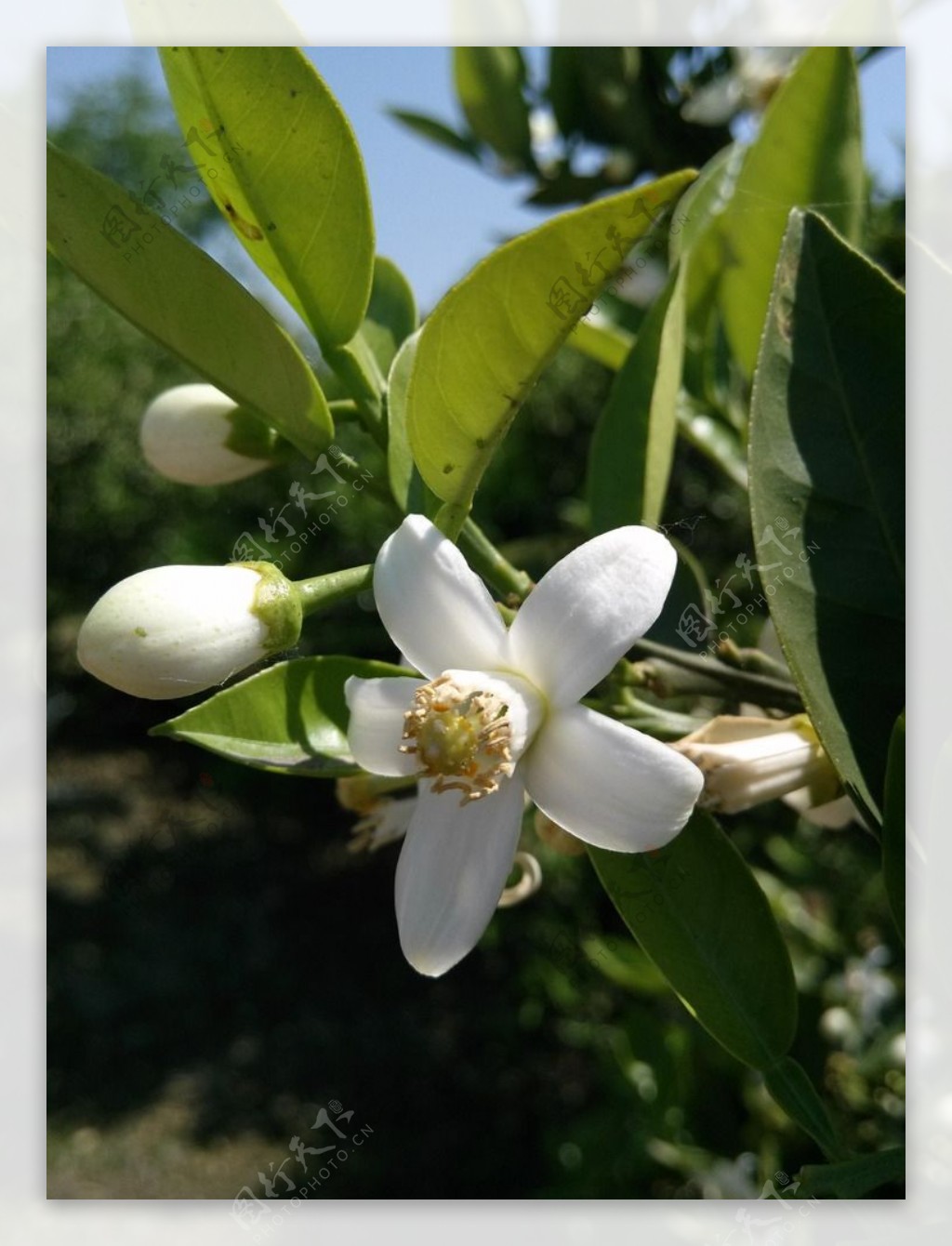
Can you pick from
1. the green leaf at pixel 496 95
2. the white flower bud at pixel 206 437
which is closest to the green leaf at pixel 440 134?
the green leaf at pixel 496 95

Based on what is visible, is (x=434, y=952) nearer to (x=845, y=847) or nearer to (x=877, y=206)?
(x=877, y=206)

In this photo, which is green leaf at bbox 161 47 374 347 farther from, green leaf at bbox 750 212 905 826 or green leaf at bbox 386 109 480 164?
green leaf at bbox 386 109 480 164

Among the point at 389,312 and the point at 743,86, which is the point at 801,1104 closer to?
the point at 389,312

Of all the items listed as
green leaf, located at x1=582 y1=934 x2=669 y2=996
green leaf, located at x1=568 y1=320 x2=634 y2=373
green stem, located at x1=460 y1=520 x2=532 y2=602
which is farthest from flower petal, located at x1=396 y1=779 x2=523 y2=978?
green leaf, located at x1=582 y1=934 x2=669 y2=996

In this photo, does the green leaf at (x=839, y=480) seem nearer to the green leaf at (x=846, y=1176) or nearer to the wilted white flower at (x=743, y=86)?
the green leaf at (x=846, y=1176)

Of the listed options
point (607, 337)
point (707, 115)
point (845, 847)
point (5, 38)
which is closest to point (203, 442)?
point (607, 337)

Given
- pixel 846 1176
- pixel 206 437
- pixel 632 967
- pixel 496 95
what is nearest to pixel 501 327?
pixel 206 437

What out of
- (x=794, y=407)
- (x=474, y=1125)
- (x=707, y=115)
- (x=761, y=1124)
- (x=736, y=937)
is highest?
(x=707, y=115)
